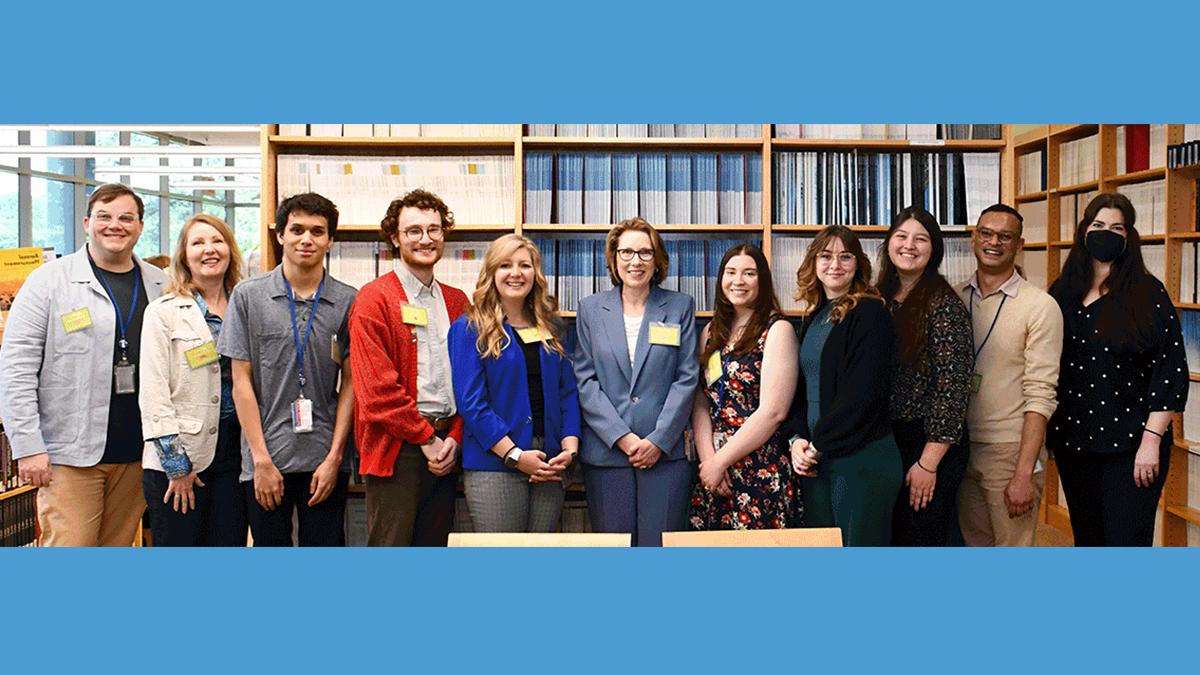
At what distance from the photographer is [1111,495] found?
3871 millimetres

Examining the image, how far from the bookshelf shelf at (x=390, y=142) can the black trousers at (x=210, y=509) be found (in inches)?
40.5

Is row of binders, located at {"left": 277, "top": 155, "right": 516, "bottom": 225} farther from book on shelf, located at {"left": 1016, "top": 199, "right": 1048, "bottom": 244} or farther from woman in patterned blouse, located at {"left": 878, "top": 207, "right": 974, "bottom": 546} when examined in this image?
book on shelf, located at {"left": 1016, "top": 199, "right": 1048, "bottom": 244}

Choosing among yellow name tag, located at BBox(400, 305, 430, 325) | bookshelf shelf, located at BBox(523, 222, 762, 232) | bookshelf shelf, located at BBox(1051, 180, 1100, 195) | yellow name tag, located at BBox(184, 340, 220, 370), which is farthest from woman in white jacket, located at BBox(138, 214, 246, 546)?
bookshelf shelf, located at BBox(1051, 180, 1100, 195)

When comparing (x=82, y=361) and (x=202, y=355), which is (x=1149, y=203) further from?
(x=82, y=361)

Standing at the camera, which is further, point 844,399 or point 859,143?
point 859,143

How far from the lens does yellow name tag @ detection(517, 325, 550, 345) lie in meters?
3.80

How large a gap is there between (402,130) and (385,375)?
2.87ft

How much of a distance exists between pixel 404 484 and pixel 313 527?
354 millimetres

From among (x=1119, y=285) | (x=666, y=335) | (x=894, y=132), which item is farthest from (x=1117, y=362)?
(x=666, y=335)

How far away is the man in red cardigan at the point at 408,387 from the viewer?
12.5 ft

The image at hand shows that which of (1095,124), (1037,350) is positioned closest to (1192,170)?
(1095,124)

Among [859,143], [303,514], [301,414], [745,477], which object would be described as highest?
[859,143]

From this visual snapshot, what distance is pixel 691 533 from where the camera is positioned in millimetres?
3844

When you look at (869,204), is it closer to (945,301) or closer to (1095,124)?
(945,301)
